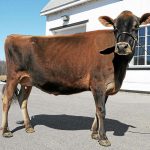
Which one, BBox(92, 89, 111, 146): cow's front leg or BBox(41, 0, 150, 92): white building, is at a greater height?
BBox(41, 0, 150, 92): white building

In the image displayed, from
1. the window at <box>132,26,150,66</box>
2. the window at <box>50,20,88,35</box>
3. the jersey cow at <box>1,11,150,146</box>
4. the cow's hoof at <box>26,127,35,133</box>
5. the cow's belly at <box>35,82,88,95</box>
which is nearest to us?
the jersey cow at <box>1,11,150,146</box>

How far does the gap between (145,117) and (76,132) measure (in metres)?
2.97

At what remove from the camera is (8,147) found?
21.3 feet

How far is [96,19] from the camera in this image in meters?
22.0

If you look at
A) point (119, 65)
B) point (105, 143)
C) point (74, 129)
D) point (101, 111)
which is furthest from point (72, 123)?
point (119, 65)

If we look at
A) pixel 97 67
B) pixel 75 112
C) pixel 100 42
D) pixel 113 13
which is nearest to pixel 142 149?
pixel 97 67

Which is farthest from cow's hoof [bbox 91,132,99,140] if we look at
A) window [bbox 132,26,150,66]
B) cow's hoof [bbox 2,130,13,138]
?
window [bbox 132,26,150,66]

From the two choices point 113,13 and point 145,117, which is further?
point 113,13

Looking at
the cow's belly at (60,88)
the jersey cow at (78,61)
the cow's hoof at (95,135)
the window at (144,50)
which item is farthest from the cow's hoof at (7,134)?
the window at (144,50)

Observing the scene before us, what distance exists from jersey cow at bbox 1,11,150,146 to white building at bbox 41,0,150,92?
8223 mm

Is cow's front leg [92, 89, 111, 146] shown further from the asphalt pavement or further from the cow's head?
the cow's head

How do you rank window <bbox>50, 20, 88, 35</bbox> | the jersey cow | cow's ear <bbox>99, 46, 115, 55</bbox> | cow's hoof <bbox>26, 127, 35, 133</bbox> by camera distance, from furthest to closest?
window <bbox>50, 20, 88, 35</bbox>, cow's hoof <bbox>26, 127, 35, 133</bbox>, cow's ear <bbox>99, 46, 115, 55</bbox>, the jersey cow

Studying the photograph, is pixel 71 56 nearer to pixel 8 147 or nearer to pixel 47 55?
pixel 47 55

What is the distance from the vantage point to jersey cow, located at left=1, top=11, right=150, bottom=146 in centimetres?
664
